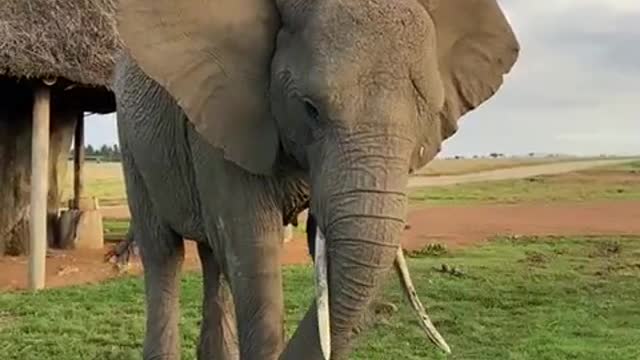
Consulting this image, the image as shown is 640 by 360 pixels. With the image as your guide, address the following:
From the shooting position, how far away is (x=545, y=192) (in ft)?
137

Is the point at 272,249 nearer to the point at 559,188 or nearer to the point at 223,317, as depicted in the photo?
the point at 223,317

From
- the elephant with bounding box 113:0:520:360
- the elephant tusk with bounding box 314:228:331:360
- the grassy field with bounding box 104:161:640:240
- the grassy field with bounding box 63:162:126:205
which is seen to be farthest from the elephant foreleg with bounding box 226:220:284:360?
the grassy field with bounding box 104:161:640:240

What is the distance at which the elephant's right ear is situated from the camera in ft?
12.3

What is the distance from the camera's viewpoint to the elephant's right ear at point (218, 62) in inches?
147

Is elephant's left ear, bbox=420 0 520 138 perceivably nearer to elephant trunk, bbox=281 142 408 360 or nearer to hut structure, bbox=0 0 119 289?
elephant trunk, bbox=281 142 408 360

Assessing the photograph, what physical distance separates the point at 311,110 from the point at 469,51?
850 millimetres

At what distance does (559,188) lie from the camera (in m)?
45.5

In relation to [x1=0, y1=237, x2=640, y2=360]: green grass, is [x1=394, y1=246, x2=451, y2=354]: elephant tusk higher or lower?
higher

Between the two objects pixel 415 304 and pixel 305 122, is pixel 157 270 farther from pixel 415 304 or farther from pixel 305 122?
pixel 305 122

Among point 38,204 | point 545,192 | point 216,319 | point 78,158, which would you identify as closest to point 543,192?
point 545,192

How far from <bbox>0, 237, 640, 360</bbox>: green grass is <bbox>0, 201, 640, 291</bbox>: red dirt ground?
1001 mm

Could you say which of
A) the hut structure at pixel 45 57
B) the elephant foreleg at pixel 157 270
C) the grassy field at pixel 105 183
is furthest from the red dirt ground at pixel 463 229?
the grassy field at pixel 105 183

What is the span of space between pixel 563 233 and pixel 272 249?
646 inches

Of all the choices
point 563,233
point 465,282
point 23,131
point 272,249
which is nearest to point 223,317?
point 272,249
